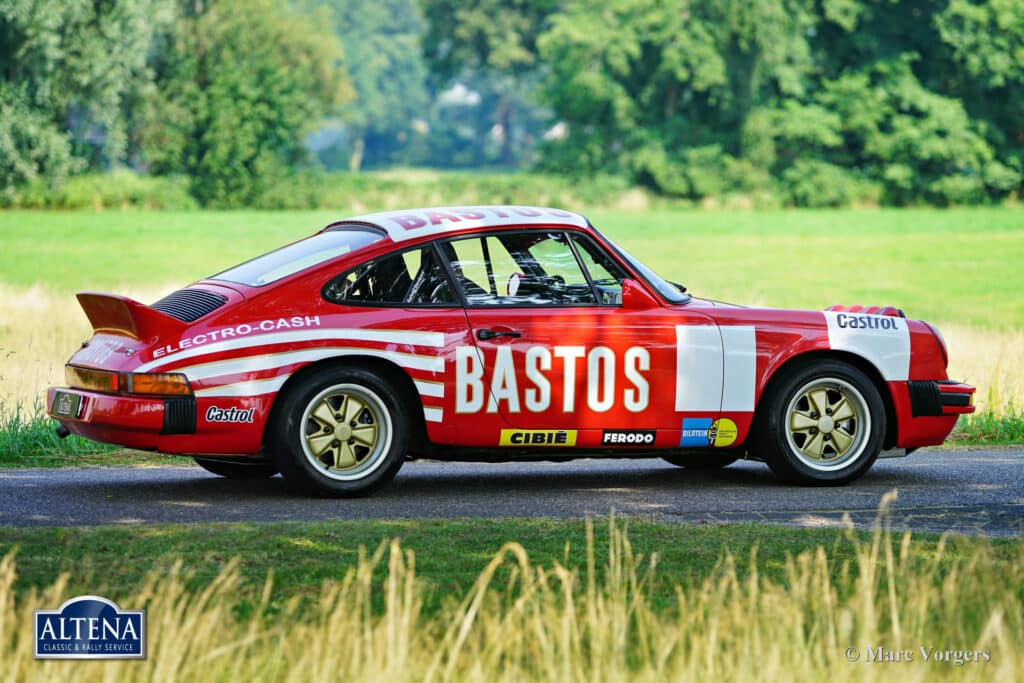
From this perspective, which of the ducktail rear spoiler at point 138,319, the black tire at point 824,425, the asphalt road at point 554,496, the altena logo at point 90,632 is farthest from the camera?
the black tire at point 824,425

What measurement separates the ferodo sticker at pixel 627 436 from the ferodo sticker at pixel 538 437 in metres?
0.20

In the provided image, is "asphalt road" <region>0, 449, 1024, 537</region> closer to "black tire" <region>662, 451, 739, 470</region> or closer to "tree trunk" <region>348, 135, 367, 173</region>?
"black tire" <region>662, 451, 739, 470</region>

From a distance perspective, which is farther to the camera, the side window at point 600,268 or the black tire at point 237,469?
the black tire at point 237,469

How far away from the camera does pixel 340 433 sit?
8.73 meters

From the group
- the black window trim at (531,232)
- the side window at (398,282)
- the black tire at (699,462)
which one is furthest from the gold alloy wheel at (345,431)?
the black tire at (699,462)

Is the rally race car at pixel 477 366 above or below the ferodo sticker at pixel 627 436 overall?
above

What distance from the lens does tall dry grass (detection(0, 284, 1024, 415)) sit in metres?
14.5

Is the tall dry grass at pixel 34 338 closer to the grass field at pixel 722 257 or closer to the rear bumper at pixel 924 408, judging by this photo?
the grass field at pixel 722 257

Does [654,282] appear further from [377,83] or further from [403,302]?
[377,83]

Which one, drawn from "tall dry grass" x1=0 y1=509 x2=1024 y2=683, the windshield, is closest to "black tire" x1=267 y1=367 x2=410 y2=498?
the windshield

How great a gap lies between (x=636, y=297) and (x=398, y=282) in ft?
4.50

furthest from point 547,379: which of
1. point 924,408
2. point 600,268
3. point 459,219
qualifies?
point 924,408

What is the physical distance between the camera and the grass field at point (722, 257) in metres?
28.7

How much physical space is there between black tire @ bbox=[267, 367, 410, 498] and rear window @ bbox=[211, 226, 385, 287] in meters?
0.73
